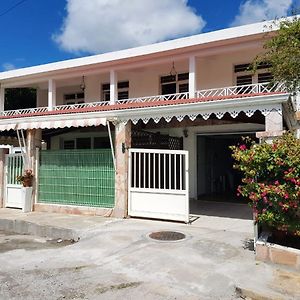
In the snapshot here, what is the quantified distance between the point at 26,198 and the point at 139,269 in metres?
8.97

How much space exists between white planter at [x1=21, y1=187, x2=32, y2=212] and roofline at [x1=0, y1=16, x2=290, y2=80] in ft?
31.7

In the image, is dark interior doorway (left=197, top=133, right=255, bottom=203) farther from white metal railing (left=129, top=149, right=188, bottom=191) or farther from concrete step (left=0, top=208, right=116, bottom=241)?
concrete step (left=0, top=208, right=116, bottom=241)

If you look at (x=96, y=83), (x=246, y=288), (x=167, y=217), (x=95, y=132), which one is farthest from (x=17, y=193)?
(x=246, y=288)

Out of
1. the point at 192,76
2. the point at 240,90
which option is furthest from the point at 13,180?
the point at 240,90

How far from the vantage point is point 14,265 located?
7.53 m

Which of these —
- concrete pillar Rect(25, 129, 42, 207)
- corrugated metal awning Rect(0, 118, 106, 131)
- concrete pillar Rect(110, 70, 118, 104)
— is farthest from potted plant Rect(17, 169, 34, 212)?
concrete pillar Rect(110, 70, 118, 104)

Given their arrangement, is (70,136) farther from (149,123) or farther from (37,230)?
(37,230)

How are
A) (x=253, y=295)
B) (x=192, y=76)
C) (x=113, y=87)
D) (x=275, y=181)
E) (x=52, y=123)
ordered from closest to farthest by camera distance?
(x=253, y=295), (x=275, y=181), (x=52, y=123), (x=192, y=76), (x=113, y=87)

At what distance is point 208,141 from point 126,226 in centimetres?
1084

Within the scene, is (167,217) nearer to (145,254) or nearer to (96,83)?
(145,254)

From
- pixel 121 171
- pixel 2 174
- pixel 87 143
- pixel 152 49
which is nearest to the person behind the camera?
pixel 121 171

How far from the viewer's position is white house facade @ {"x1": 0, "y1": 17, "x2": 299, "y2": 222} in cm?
1177

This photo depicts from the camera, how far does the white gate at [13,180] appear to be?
15273 millimetres

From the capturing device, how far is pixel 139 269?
22.7 ft
